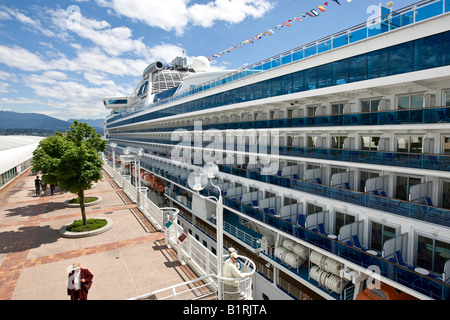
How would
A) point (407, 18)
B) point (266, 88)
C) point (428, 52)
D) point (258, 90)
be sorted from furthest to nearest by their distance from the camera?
point (258, 90), point (266, 88), point (407, 18), point (428, 52)

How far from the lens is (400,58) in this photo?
10.1 metres

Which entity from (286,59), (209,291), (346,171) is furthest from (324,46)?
A: (209,291)

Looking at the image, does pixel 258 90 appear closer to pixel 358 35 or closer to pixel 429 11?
pixel 358 35

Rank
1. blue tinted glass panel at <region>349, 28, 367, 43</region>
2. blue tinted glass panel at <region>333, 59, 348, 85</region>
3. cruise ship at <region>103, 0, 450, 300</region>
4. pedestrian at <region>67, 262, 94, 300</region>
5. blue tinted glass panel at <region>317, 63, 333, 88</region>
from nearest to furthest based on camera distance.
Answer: pedestrian at <region>67, 262, 94, 300</region>, cruise ship at <region>103, 0, 450, 300</region>, blue tinted glass panel at <region>349, 28, 367, 43</region>, blue tinted glass panel at <region>333, 59, 348, 85</region>, blue tinted glass panel at <region>317, 63, 333, 88</region>

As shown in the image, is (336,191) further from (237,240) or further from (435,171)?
(237,240)

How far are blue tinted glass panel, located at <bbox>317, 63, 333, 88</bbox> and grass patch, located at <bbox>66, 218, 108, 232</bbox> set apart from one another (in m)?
12.5

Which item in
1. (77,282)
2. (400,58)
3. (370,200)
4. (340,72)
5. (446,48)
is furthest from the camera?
(340,72)

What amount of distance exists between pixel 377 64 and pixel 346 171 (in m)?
5.50

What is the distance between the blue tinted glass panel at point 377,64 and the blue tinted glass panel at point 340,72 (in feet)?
3.63

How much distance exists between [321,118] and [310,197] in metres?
4.21

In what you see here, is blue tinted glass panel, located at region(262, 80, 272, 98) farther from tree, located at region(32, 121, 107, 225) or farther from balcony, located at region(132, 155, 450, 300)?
tree, located at region(32, 121, 107, 225)

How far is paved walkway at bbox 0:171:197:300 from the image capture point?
25.6ft

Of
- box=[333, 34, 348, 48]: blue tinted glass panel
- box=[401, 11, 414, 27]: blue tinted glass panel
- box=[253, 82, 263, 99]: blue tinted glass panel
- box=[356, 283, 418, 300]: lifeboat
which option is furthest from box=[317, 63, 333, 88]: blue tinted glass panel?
box=[356, 283, 418, 300]: lifeboat
